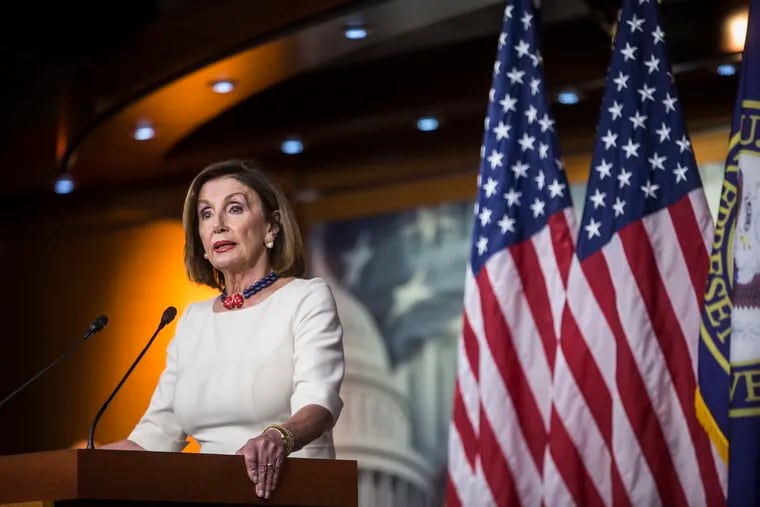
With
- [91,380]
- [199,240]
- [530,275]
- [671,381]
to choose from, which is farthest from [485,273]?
[91,380]

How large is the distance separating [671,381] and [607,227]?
1.74ft

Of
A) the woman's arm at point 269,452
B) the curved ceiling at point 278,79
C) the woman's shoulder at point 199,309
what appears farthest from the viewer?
the curved ceiling at point 278,79

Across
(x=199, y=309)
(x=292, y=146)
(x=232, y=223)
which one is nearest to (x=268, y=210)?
(x=232, y=223)

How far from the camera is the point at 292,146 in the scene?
22.0 feet

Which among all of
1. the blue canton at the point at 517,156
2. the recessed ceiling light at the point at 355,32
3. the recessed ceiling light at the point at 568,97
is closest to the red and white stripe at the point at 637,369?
the blue canton at the point at 517,156

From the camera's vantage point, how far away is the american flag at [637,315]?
372 cm

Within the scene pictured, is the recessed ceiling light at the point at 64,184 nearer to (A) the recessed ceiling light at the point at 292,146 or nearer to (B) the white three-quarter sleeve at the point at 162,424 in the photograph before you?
(A) the recessed ceiling light at the point at 292,146

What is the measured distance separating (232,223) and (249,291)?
6.5 inches

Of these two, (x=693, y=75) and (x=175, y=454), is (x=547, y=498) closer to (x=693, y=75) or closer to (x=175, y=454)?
(x=175, y=454)

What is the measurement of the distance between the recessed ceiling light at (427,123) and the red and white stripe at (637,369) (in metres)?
2.53

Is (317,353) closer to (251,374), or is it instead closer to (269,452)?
(251,374)

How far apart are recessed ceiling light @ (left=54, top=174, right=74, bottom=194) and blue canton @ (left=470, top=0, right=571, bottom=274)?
3732mm

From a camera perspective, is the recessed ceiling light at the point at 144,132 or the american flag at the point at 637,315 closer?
the american flag at the point at 637,315

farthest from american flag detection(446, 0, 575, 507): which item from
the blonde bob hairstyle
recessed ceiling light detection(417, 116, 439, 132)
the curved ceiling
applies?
recessed ceiling light detection(417, 116, 439, 132)
